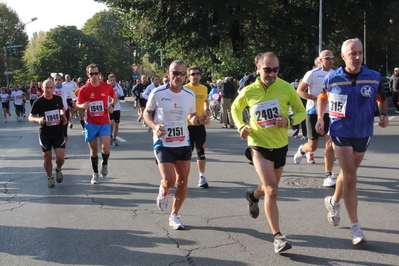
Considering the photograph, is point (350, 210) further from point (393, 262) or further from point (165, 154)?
point (165, 154)

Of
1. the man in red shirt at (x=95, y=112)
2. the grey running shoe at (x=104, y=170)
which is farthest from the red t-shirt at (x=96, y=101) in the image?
the grey running shoe at (x=104, y=170)

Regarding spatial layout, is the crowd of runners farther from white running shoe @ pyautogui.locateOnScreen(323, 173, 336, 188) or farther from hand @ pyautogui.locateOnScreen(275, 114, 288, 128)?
white running shoe @ pyautogui.locateOnScreen(323, 173, 336, 188)

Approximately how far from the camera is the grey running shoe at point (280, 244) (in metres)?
4.54

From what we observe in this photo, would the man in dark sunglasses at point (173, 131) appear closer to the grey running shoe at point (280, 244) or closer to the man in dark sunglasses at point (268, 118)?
the man in dark sunglasses at point (268, 118)

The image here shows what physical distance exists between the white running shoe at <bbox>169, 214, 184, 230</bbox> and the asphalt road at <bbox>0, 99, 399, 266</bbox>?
0.26 feet

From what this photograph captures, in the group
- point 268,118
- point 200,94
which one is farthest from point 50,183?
point 268,118

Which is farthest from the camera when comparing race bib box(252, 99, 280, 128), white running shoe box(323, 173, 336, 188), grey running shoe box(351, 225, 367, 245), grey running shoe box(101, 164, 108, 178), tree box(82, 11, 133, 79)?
tree box(82, 11, 133, 79)

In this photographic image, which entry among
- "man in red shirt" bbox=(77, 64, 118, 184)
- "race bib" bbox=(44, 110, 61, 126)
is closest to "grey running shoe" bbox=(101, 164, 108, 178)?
"man in red shirt" bbox=(77, 64, 118, 184)

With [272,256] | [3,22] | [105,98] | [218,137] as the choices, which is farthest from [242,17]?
[3,22]

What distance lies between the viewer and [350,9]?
29.2 m

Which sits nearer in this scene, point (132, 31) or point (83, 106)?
point (83, 106)

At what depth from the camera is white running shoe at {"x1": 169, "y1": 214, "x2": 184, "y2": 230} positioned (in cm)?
557

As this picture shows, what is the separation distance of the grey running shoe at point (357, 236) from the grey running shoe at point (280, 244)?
29.7 inches

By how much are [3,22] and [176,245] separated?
8675 centimetres
